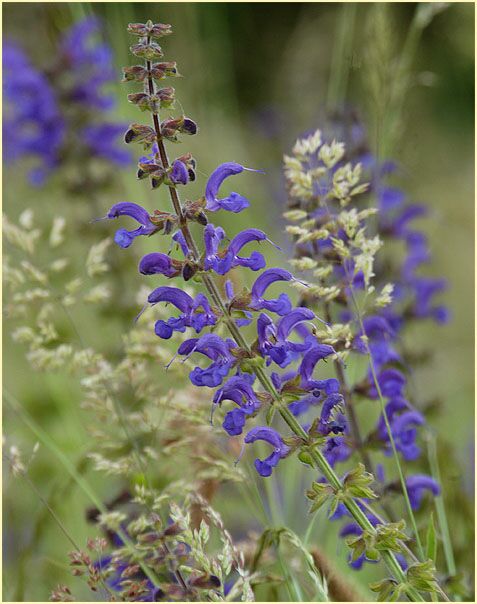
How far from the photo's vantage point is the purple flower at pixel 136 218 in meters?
1.13

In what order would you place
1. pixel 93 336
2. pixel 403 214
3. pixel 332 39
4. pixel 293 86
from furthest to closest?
pixel 293 86 → pixel 332 39 → pixel 93 336 → pixel 403 214

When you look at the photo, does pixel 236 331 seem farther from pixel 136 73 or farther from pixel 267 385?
pixel 136 73

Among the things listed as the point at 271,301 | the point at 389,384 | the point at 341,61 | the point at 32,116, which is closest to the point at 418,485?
the point at 389,384

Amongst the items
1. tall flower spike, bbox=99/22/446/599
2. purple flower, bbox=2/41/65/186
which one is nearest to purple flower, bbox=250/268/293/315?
tall flower spike, bbox=99/22/446/599

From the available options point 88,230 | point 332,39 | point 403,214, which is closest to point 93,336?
point 88,230

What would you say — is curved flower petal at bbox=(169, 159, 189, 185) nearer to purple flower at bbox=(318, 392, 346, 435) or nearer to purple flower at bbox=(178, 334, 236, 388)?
purple flower at bbox=(178, 334, 236, 388)

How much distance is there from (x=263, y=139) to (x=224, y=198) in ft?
11.5

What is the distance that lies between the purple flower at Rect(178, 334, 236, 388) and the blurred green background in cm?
47

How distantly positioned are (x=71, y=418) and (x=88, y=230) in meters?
0.52

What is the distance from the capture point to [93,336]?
2.97 metres

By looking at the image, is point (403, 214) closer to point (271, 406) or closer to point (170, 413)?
point (170, 413)

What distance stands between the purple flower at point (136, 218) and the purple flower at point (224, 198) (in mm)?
85

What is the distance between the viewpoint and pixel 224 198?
1.19 metres

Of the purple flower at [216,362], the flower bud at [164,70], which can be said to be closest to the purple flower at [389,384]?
the purple flower at [216,362]
